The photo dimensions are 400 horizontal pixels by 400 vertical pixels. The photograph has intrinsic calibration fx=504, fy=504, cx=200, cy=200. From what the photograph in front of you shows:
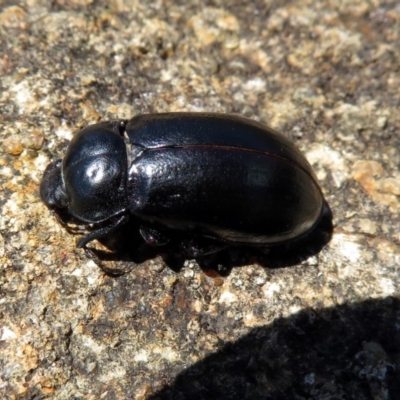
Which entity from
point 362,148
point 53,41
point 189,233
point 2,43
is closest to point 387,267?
point 362,148

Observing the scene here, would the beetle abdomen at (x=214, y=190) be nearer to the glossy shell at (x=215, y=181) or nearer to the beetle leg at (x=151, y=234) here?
the glossy shell at (x=215, y=181)

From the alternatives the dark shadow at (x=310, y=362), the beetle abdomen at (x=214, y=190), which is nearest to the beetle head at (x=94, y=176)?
the beetle abdomen at (x=214, y=190)

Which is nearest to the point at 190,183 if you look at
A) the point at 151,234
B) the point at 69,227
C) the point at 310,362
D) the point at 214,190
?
the point at 214,190

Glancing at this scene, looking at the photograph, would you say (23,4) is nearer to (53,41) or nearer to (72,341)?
(53,41)

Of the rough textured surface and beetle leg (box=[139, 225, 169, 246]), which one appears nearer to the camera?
the rough textured surface

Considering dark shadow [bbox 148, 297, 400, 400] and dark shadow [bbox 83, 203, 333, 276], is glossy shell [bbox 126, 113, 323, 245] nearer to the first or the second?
dark shadow [bbox 83, 203, 333, 276]

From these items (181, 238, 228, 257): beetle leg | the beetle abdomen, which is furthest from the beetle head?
(181, 238, 228, 257): beetle leg
